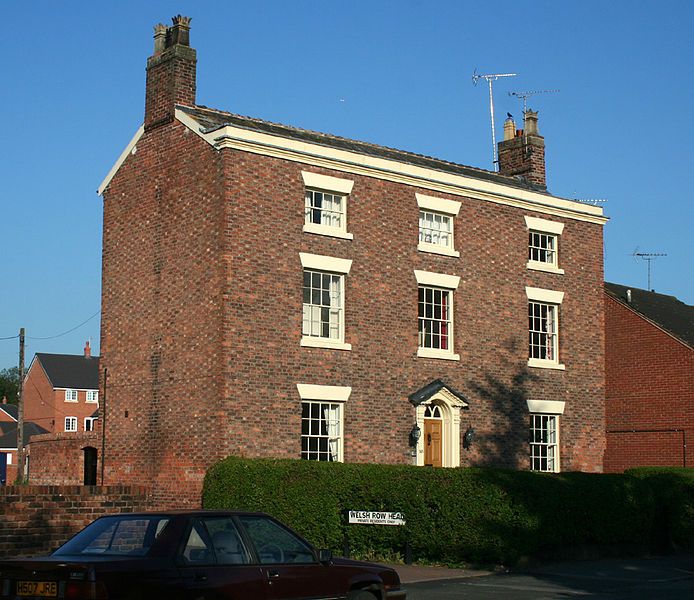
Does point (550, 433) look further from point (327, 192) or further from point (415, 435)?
point (327, 192)

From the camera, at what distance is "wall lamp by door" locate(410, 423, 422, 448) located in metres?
26.9

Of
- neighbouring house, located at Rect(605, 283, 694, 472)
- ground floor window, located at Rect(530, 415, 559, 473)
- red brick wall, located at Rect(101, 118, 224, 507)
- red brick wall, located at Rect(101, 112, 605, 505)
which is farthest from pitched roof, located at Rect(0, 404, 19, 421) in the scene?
ground floor window, located at Rect(530, 415, 559, 473)

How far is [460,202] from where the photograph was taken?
29.0 metres

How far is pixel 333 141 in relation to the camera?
29.5 m

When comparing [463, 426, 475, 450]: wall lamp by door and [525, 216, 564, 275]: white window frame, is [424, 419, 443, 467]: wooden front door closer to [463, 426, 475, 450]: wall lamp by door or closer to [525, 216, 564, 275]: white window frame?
[463, 426, 475, 450]: wall lamp by door

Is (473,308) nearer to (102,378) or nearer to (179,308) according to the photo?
(179,308)

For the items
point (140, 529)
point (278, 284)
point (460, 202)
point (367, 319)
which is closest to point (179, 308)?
point (278, 284)

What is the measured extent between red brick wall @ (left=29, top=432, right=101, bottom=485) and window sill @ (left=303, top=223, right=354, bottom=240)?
321 inches

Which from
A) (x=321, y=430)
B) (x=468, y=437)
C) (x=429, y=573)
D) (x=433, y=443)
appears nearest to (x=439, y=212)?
(x=468, y=437)

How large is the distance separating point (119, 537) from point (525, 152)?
26577 millimetres

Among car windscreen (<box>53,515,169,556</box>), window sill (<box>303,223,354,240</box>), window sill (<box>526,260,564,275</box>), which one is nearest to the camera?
car windscreen (<box>53,515,169,556</box>)

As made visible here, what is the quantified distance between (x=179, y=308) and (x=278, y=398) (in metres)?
3.41

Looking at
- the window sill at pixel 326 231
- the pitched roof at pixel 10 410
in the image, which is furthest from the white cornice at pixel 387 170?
the pitched roof at pixel 10 410

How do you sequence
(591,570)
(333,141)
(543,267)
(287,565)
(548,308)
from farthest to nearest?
(548,308) → (543,267) → (333,141) → (591,570) → (287,565)
